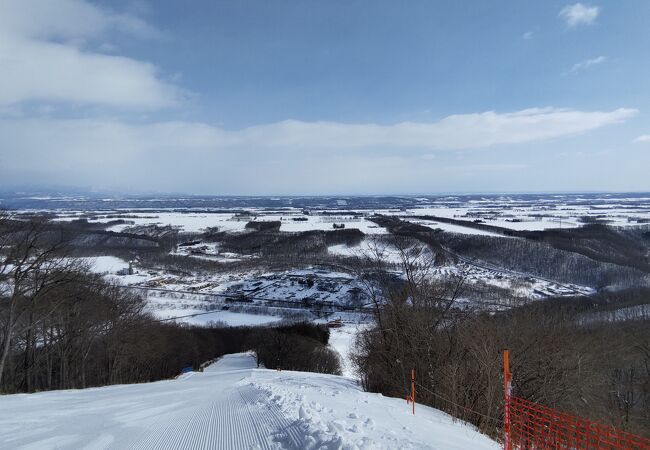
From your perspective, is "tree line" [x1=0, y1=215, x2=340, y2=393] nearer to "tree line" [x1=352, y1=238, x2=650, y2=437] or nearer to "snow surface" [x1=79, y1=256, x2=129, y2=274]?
"tree line" [x1=352, y1=238, x2=650, y2=437]

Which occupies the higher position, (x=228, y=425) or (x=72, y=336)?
(x=228, y=425)

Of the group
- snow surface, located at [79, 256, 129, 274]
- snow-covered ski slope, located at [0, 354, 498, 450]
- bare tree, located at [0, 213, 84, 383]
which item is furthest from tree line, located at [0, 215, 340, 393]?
snow surface, located at [79, 256, 129, 274]

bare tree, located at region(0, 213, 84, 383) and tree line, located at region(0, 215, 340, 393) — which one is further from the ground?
bare tree, located at region(0, 213, 84, 383)

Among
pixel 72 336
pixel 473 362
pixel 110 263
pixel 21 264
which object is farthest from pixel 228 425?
pixel 110 263

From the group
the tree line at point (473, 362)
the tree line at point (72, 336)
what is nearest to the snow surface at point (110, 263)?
the tree line at point (72, 336)

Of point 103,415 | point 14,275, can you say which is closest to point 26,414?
point 103,415

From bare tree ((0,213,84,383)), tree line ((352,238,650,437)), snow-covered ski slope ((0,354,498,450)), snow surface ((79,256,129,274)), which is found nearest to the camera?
snow-covered ski slope ((0,354,498,450))

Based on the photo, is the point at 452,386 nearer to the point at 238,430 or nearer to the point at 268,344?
the point at 238,430

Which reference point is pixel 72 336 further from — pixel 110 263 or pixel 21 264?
pixel 110 263

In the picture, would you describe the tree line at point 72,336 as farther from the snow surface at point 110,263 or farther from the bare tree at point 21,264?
the snow surface at point 110,263
